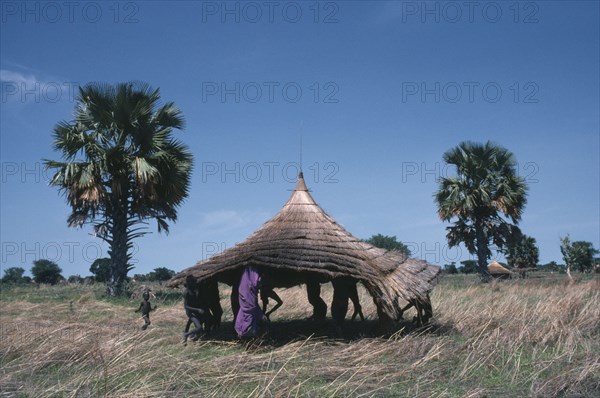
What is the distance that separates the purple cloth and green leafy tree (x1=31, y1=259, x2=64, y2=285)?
4964cm

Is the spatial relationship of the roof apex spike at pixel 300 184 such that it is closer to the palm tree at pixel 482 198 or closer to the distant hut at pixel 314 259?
the distant hut at pixel 314 259

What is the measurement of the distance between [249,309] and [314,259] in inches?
53.5

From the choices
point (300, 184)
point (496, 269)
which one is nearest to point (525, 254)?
point (496, 269)

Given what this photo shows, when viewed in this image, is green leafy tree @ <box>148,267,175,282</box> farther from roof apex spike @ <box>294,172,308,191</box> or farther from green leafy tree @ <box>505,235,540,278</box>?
roof apex spike @ <box>294,172,308,191</box>

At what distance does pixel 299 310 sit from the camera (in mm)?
15297

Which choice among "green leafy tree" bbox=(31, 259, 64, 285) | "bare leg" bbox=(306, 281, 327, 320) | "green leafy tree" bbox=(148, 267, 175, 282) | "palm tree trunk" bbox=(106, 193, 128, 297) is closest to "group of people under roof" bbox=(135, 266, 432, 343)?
"bare leg" bbox=(306, 281, 327, 320)

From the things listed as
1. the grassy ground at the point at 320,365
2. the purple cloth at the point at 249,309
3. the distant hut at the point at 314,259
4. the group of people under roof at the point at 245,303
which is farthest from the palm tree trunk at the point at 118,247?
the purple cloth at the point at 249,309

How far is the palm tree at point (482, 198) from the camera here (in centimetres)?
2428

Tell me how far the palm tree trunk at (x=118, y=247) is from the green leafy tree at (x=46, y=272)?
39.1 m

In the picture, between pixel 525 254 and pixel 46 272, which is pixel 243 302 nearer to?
pixel 525 254

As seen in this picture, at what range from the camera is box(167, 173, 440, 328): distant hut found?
928 centimetres

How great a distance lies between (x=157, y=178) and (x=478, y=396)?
45.4ft

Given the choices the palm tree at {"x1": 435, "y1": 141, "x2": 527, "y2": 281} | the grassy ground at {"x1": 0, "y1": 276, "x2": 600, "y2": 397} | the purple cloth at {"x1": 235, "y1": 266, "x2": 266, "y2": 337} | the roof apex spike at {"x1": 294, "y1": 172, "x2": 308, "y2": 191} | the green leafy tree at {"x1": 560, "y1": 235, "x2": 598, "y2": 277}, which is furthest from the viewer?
the green leafy tree at {"x1": 560, "y1": 235, "x2": 598, "y2": 277}

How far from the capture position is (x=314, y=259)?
939 cm
